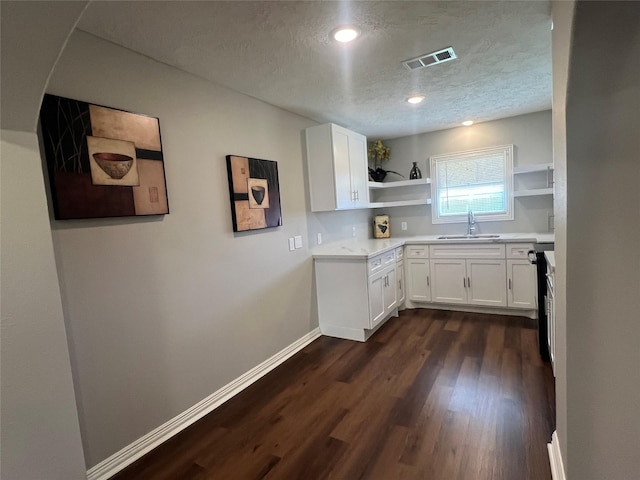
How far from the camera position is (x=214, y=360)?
95.3 inches

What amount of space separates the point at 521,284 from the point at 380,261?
1.61 meters

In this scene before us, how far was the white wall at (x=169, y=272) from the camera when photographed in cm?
173

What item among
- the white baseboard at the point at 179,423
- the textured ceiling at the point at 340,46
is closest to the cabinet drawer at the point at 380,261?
the white baseboard at the point at 179,423

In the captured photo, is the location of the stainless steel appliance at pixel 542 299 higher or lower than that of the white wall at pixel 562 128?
lower

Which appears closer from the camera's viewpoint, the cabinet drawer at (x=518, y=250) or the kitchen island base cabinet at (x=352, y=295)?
the kitchen island base cabinet at (x=352, y=295)

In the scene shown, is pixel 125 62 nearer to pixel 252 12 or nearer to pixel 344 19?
pixel 252 12

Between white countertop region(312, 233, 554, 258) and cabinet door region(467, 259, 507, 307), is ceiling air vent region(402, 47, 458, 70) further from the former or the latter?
cabinet door region(467, 259, 507, 307)

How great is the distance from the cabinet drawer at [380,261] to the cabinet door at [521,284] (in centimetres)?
130

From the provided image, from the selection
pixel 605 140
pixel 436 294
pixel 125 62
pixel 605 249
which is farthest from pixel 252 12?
pixel 436 294

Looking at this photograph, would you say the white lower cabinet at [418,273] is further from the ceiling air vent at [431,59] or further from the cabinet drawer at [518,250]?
the ceiling air vent at [431,59]

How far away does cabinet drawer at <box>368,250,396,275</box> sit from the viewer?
3.36 meters

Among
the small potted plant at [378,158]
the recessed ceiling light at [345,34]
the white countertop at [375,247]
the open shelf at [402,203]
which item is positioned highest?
the recessed ceiling light at [345,34]

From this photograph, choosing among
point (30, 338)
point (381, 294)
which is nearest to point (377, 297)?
point (381, 294)

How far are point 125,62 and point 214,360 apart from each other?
2.02 metres
